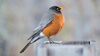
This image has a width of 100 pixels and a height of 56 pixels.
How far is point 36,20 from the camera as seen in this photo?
694 cm

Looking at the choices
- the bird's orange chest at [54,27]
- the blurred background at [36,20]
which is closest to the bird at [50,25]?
the bird's orange chest at [54,27]

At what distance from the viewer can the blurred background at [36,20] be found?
670cm

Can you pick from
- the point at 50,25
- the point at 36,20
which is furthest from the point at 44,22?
the point at 36,20

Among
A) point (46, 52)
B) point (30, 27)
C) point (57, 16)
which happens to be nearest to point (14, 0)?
point (30, 27)

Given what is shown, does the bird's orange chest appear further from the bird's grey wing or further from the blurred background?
the blurred background

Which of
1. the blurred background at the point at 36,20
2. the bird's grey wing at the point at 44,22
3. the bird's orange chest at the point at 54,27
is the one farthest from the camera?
the blurred background at the point at 36,20

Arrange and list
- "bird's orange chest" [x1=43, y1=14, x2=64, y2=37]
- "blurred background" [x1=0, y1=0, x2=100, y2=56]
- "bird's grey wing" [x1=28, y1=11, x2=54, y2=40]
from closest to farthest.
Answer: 1. "bird's grey wing" [x1=28, y1=11, x2=54, y2=40]
2. "bird's orange chest" [x1=43, y1=14, x2=64, y2=37]
3. "blurred background" [x1=0, y1=0, x2=100, y2=56]

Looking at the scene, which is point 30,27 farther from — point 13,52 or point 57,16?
point 57,16

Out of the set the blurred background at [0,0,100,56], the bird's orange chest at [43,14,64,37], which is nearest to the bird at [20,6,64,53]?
the bird's orange chest at [43,14,64,37]

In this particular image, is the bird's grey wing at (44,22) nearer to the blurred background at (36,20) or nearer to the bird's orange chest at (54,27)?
the bird's orange chest at (54,27)

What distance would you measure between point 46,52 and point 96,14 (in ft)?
17.1

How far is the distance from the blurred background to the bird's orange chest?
2775 millimetres

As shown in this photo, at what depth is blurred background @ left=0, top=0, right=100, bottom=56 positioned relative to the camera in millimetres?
6695

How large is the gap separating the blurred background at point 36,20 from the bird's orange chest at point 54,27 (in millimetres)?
A: 2775
